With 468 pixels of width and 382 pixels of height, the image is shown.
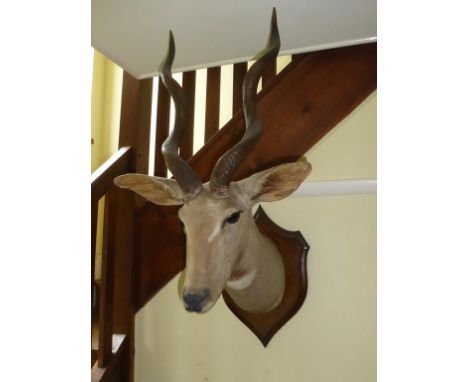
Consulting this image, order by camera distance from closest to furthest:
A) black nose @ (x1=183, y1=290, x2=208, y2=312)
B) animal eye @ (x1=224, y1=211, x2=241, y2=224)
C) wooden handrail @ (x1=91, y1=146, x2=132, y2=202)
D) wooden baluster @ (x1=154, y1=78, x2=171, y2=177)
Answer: black nose @ (x1=183, y1=290, x2=208, y2=312)
animal eye @ (x1=224, y1=211, x2=241, y2=224)
wooden handrail @ (x1=91, y1=146, x2=132, y2=202)
wooden baluster @ (x1=154, y1=78, x2=171, y2=177)

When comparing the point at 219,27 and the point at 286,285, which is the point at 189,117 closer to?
the point at 219,27

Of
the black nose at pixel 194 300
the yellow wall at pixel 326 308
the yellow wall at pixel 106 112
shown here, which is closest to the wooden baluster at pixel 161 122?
the yellow wall at pixel 326 308

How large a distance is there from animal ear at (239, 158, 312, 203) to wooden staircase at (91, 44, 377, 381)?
43 cm

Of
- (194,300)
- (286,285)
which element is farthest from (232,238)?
(286,285)

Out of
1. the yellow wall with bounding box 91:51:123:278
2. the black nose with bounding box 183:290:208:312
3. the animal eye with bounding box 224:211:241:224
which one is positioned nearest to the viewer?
the black nose with bounding box 183:290:208:312

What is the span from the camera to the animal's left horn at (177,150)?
1.14m

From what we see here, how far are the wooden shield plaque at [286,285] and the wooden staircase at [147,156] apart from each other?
31 centimetres

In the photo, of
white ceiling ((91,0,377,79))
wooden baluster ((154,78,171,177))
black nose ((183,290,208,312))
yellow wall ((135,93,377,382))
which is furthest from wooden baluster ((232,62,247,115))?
black nose ((183,290,208,312))

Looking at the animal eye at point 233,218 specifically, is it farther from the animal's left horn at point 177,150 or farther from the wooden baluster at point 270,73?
the wooden baluster at point 270,73

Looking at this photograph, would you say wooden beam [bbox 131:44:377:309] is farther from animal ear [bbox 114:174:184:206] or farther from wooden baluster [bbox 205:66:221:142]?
animal ear [bbox 114:174:184:206]

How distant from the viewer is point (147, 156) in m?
1.94

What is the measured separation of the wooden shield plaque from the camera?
150 cm
